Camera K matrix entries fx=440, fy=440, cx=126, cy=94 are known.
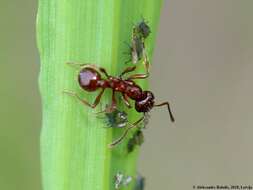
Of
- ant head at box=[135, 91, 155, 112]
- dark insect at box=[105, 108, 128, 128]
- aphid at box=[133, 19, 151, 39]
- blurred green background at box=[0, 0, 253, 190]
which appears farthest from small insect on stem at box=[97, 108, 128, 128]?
blurred green background at box=[0, 0, 253, 190]

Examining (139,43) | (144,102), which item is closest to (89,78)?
(139,43)

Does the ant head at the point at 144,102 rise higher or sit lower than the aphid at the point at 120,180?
higher

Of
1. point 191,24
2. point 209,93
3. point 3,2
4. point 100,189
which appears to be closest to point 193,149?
point 209,93

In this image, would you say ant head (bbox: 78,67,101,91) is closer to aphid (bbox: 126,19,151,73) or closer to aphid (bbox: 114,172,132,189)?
aphid (bbox: 126,19,151,73)

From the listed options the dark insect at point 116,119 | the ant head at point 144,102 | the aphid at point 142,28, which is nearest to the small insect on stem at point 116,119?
the dark insect at point 116,119

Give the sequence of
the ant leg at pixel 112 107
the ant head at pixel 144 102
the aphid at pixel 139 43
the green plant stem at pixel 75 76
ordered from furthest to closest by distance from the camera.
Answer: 1. the ant head at pixel 144 102
2. the ant leg at pixel 112 107
3. the aphid at pixel 139 43
4. the green plant stem at pixel 75 76

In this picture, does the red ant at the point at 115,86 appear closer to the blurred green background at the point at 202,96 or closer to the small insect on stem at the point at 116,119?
the small insect on stem at the point at 116,119

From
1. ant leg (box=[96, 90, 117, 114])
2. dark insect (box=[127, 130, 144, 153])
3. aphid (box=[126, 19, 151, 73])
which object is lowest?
dark insect (box=[127, 130, 144, 153])
